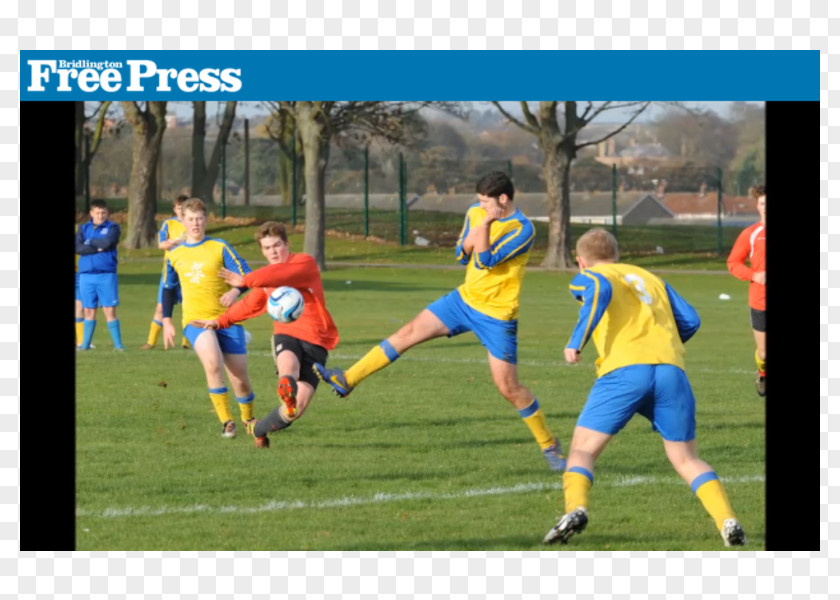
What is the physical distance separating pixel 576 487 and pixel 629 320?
2.97ft

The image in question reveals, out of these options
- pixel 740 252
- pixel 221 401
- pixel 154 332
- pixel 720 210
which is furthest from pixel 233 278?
pixel 720 210

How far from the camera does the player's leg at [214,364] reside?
1123 cm

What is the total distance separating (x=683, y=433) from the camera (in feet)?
25.0

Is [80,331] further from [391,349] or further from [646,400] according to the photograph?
[646,400]

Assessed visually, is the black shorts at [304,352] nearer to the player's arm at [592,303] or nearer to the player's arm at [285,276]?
the player's arm at [285,276]

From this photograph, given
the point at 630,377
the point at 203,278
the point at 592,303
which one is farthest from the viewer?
the point at 203,278

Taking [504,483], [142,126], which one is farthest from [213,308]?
[142,126]

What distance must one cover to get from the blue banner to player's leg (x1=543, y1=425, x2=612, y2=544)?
5.86 feet

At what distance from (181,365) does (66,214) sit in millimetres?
9905

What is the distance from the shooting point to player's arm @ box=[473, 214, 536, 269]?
10.3 metres

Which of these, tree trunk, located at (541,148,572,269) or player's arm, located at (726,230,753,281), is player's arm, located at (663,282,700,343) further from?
tree trunk, located at (541,148,572,269)

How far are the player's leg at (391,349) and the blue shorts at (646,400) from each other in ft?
10.5

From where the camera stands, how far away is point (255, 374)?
52.4 feet

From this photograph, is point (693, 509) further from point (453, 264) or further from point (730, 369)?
point (453, 264)
